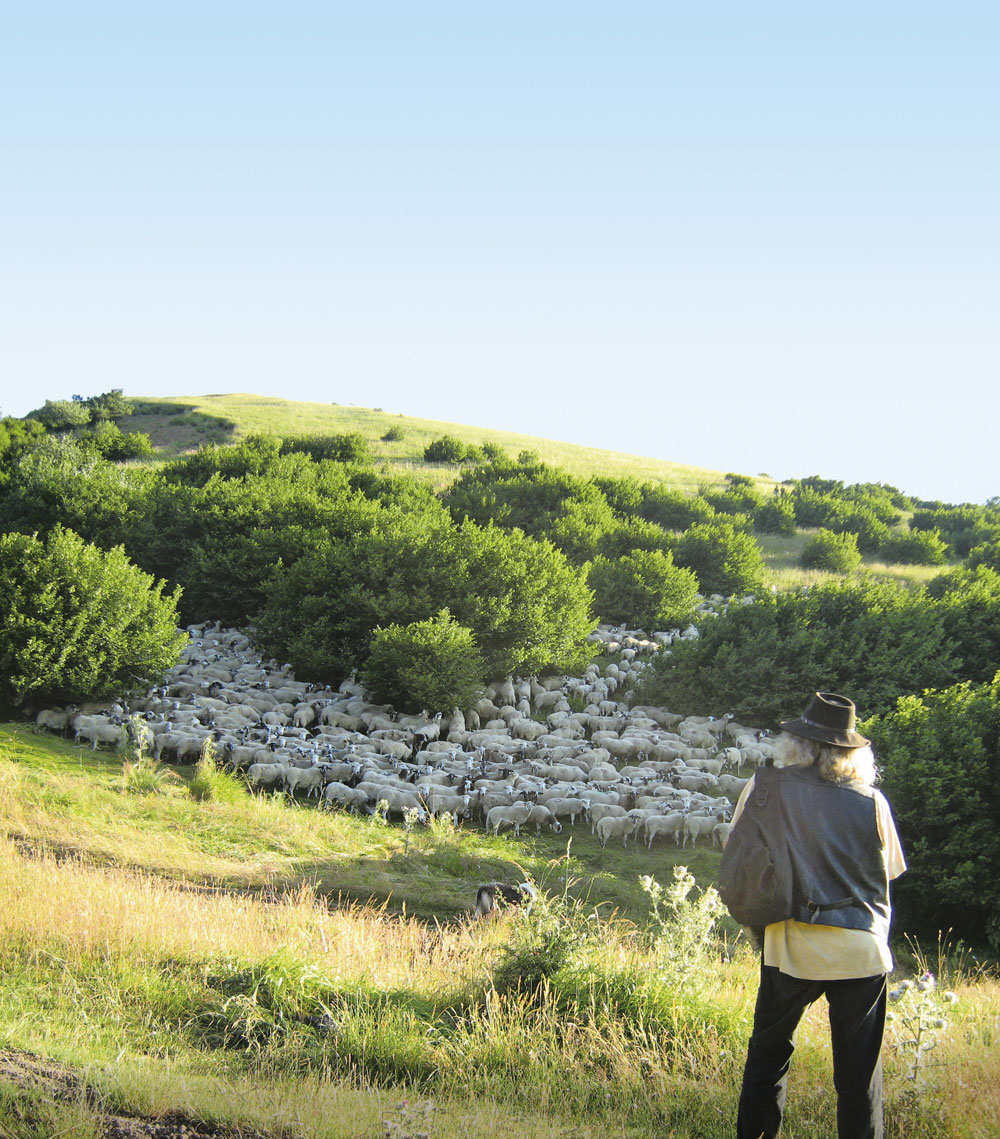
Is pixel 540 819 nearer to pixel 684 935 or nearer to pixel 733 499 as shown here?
pixel 684 935

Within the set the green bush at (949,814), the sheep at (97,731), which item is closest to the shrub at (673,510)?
the green bush at (949,814)

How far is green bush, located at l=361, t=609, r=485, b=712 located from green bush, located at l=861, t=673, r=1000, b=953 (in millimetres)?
8292

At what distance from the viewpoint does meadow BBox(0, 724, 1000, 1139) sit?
16.4 feet

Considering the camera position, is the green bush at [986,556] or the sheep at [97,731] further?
the green bush at [986,556]

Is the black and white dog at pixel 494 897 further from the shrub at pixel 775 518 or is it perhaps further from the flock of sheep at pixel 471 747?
the shrub at pixel 775 518

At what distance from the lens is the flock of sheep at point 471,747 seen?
560 inches

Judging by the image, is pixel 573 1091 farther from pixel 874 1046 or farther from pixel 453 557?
pixel 453 557

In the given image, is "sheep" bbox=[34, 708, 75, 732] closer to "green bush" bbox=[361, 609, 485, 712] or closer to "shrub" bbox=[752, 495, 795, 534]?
"green bush" bbox=[361, 609, 485, 712]

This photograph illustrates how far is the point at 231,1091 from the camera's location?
200 inches

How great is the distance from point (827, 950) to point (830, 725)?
3.75 ft

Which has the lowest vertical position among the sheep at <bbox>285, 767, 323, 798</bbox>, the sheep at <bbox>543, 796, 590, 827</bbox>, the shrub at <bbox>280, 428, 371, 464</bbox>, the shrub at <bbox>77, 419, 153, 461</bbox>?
the sheep at <bbox>285, 767, 323, 798</bbox>

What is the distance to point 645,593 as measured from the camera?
28.0 metres

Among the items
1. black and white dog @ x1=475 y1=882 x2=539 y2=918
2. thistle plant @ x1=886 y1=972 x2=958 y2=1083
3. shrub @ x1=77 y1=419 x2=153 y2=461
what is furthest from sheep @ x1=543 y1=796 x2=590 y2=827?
shrub @ x1=77 y1=419 x2=153 y2=461

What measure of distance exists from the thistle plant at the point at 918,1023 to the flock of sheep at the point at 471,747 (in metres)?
8.28
